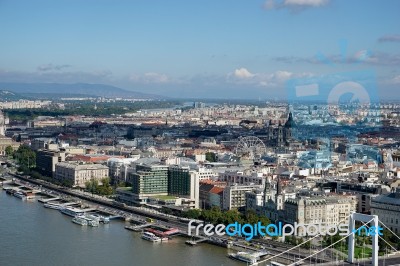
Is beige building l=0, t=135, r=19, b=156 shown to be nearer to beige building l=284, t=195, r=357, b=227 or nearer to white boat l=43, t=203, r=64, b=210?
white boat l=43, t=203, r=64, b=210

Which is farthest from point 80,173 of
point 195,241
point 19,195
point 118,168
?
point 195,241

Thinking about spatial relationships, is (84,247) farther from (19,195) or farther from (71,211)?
(19,195)

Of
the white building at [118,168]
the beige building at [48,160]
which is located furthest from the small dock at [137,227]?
the beige building at [48,160]

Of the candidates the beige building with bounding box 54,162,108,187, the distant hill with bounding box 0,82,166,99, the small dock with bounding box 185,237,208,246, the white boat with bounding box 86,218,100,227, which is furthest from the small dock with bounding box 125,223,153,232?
the distant hill with bounding box 0,82,166,99

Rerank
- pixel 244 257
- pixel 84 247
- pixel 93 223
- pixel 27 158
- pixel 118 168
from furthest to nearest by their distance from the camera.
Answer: pixel 27 158 < pixel 118 168 < pixel 93 223 < pixel 84 247 < pixel 244 257

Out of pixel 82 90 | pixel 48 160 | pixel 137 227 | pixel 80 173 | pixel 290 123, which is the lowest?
pixel 137 227

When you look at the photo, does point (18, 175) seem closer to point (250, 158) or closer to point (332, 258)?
point (250, 158)

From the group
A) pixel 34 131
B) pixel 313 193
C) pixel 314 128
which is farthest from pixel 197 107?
pixel 313 193
